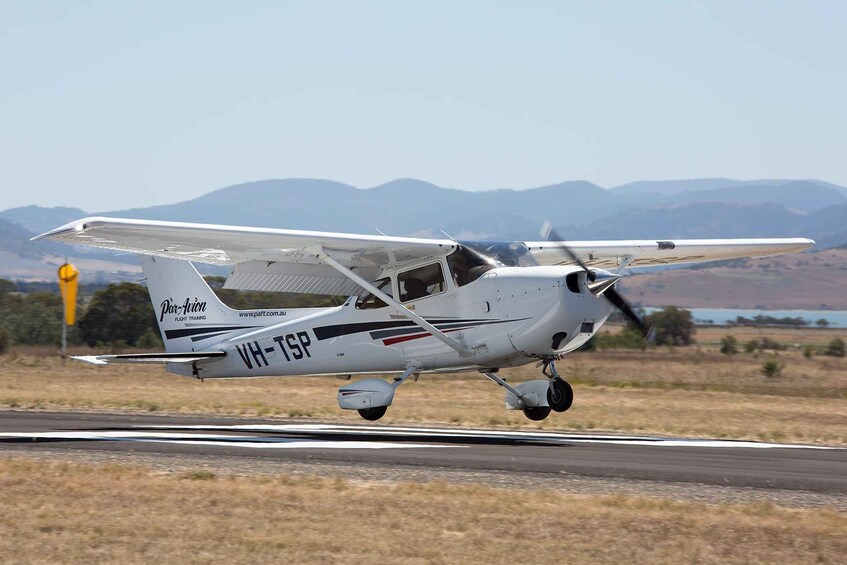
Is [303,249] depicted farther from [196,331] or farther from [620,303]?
[620,303]

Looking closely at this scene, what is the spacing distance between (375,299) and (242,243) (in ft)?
8.60

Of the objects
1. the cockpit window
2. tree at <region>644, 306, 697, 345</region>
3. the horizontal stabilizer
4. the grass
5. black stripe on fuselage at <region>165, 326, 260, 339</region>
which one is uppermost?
the cockpit window

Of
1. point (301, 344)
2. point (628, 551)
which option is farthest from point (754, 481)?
point (301, 344)

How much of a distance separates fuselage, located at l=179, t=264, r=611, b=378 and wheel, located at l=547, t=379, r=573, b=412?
2.10ft

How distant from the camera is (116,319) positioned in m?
49.0

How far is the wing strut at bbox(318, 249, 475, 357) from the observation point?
16.6m

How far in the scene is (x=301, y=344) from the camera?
60.2 feet

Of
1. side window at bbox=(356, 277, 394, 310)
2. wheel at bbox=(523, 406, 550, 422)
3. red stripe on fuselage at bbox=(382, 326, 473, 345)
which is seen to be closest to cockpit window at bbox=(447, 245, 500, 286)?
red stripe on fuselage at bbox=(382, 326, 473, 345)

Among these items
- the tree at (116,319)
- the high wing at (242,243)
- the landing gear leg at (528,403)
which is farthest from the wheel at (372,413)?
the tree at (116,319)

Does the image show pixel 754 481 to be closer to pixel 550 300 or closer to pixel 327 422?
pixel 550 300

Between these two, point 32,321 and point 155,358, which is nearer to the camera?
point 155,358

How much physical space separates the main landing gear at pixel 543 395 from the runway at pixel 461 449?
17.7 inches

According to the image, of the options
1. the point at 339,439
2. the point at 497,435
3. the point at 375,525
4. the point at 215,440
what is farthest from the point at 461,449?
the point at 375,525

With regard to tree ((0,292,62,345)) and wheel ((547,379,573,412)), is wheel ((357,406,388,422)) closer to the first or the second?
wheel ((547,379,573,412))
